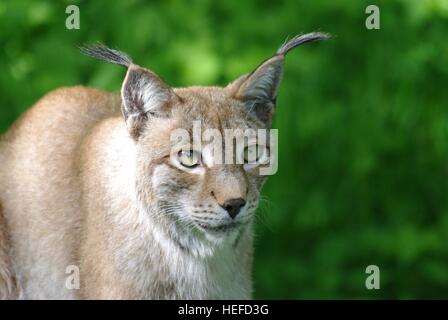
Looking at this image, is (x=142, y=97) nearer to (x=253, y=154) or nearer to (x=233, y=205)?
(x=253, y=154)

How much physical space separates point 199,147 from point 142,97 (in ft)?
1.47

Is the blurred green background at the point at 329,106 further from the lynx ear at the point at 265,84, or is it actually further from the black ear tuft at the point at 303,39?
the black ear tuft at the point at 303,39

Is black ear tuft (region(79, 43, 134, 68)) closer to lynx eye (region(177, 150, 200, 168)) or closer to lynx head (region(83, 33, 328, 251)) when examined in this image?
lynx head (region(83, 33, 328, 251))

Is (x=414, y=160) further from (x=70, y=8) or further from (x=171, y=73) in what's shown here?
(x=70, y=8)

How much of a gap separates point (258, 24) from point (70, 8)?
1.77 m

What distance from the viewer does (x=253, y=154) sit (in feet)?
20.6

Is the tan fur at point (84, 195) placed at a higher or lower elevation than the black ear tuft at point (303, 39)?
lower

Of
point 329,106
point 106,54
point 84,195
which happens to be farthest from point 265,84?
point 329,106

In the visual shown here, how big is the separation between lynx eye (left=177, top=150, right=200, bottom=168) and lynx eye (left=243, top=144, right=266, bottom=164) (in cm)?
27

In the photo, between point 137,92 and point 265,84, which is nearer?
point 137,92

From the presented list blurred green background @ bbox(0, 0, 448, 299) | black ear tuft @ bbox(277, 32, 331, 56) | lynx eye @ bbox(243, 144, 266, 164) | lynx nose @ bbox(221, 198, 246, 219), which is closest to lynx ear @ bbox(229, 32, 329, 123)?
black ear tuft @ bbox(277, 32, 331, 56)

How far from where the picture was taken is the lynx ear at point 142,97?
6184 mm

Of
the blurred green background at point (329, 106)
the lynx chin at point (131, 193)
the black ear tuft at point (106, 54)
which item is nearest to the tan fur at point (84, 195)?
the lynx chin at point (131, 193)

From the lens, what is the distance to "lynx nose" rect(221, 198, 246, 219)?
6.01 meters
